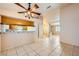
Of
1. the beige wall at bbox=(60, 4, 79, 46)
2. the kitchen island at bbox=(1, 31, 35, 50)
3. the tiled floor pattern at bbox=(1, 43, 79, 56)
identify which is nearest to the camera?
the tiled floor pattern at bbox=(1, 43, 79, 56)

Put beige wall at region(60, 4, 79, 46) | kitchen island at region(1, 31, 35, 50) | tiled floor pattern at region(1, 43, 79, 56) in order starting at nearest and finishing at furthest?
1. tiled floor pattern at region(1, 43, 79, 56)
2. kitchen island at region(1, 31, 35, 50)
3. beige wall at region(60, 4, 79, 46)

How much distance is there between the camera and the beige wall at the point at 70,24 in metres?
5.17

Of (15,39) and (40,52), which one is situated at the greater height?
(15,39)

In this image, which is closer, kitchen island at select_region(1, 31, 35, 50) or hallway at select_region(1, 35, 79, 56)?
hallway at select_region(1, 35, 79, 56)

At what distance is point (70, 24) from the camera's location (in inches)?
220

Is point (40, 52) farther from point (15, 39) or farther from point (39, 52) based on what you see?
point (15, 39)

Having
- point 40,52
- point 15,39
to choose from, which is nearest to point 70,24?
point 40,52

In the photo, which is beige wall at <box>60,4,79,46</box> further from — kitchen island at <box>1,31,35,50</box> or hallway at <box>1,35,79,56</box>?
kitchen island at <box>1,31,35,50</box>

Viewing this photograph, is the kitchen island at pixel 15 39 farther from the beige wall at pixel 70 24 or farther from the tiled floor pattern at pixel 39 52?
the beige wall at pixel 70 24

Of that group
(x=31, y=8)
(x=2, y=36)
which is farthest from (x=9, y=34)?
(x=31, y=8)

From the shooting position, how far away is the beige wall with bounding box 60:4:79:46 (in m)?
5.17

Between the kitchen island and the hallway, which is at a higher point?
the kitchen island

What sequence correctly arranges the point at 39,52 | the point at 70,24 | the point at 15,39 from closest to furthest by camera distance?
the point at 39,52 → the point at 15,39 → the point at 70,24

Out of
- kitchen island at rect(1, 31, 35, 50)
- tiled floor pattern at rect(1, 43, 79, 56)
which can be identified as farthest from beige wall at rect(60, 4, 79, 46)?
kitchen island at rect(1, 31, 35, 50)
